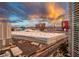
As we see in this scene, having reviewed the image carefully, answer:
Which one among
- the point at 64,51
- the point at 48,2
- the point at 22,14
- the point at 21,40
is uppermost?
the point at 48,2

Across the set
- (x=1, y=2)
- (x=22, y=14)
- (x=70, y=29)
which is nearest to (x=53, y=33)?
(x=70, y=29)

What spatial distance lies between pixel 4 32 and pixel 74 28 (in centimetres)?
78

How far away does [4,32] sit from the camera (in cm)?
153

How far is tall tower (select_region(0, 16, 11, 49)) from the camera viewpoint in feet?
4.95

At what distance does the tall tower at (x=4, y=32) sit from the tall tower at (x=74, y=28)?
70 centimetres

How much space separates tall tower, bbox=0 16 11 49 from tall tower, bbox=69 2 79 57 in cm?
70

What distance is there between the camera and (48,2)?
4.94 feet

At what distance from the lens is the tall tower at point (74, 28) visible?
1.50 m

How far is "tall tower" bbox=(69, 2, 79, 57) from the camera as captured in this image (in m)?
1.50

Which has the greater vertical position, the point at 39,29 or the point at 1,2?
the point at 1,2

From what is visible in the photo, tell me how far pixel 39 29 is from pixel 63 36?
28 centimetres

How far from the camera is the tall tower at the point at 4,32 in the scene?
4.95 feet

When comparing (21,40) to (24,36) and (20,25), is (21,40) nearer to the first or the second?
(24,36)

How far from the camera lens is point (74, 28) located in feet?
4.95
